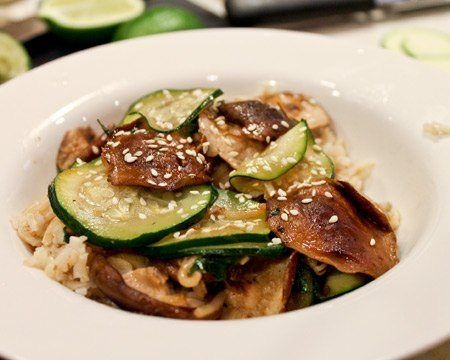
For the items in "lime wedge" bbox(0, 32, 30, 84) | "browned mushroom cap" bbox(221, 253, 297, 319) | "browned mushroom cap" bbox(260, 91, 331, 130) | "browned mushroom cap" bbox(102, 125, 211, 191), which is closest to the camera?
"browned mushroom cap" bbox(221, 253, 297, 319)

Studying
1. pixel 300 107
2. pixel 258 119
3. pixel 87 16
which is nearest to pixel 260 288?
pixel 258 119

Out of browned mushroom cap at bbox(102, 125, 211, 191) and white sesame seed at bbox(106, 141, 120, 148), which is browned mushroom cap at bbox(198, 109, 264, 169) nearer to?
browned mushroom cap at bbox(102, 125, 211, 191)

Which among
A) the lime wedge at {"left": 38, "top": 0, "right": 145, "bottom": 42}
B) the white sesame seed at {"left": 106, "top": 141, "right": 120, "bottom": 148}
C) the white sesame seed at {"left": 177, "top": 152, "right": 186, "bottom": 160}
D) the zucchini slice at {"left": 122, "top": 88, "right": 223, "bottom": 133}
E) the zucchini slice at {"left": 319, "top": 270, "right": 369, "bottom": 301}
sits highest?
the white sesame seed at {"left": 106, "top": 141, "right": 120, "bottom": 148}

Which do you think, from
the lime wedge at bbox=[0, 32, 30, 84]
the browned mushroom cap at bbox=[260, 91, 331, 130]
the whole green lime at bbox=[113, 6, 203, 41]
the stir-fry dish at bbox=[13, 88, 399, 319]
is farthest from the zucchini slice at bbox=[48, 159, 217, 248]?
the lime wedge at bbox=[0, 32, 30, 84]

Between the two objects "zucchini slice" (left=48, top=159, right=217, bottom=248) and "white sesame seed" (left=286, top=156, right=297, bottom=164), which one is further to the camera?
"white sesame seed" (left=286, top=156, right=297, bottom=164)

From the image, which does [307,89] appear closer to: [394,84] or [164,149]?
[394,84]

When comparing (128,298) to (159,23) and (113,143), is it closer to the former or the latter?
(113,143)

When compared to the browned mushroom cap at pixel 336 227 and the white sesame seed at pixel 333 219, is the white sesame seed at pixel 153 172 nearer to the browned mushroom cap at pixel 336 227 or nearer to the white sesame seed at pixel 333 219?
the browned mushroom cap at pixel 336 227

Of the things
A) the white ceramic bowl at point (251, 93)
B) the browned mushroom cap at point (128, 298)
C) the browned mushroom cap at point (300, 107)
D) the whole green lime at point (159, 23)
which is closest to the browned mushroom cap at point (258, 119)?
→ the browned mushroom cap at point (300, 107)

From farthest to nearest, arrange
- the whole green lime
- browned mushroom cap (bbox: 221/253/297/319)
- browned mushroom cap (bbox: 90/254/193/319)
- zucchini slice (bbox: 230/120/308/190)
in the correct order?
the whole green lime
zucchini slice (bbox: 230/120/308/190)
browned mushroom cap (bbox: 221/253/297/319)
browned mushroom cap (bbox: 90/254/193/319)
